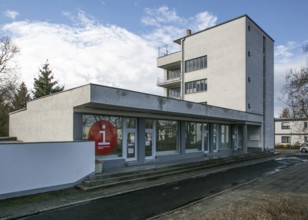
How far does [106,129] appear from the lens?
14297 millimetres

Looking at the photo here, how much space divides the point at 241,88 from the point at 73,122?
2204 cm

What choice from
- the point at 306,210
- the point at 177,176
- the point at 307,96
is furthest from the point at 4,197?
the point at 307,96

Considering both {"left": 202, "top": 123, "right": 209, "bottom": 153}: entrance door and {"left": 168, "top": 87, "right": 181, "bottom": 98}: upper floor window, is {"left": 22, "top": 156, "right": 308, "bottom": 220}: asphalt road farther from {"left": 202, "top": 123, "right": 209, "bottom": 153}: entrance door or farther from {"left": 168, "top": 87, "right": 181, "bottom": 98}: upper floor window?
{"left": 168, "top": 87, "right": 181, "bottom": 98}: upper floor window

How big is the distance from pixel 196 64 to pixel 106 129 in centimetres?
2324

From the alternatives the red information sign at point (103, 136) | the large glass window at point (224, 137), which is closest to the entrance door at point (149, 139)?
the red information sign at point (103, 136)

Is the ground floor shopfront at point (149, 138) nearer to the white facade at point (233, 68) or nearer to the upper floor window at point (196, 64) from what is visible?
the white facade at point (233, 68)

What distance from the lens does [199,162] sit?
Answer: 58.8 feet

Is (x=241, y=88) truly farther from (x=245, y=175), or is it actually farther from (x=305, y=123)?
(x=305, y=123)

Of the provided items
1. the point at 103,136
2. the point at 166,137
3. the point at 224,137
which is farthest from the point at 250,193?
the point at 224,137

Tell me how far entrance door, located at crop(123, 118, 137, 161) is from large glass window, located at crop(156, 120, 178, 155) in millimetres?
2180

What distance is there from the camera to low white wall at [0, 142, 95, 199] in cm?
922

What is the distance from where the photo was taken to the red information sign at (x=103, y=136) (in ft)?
44.9

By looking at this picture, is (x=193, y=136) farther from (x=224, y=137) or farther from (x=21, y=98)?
(x=21, y=98)

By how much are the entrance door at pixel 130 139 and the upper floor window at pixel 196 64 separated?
2039 cm
